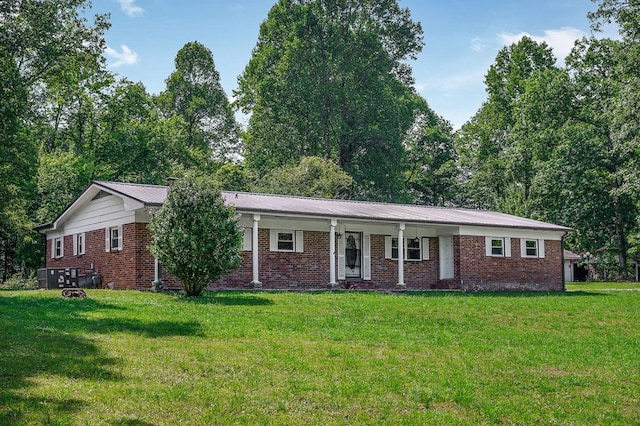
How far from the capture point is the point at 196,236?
1802 cm

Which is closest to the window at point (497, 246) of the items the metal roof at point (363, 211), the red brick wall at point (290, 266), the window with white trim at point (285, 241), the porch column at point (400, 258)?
the metal roof at point (363, 211)

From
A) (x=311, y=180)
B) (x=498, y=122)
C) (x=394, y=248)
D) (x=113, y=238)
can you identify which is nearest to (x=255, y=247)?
(x=113, y=238)

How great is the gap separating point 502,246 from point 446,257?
242 centimetres

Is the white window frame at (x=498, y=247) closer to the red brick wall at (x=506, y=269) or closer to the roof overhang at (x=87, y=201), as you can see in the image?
the red brick wall at (x=506, y=269)

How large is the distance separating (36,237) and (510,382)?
94.7 feet

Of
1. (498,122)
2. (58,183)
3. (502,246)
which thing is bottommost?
(502,246)

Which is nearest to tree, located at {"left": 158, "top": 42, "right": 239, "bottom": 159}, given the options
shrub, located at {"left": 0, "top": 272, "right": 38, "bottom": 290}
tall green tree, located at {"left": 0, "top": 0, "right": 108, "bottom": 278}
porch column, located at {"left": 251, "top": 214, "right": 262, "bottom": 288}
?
shrub, located at {"left": 0, "top": 272, "right": 38, "bottom": 290}

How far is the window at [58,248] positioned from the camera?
96.3ft

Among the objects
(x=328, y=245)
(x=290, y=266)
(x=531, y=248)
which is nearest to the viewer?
(x=290, y=266)

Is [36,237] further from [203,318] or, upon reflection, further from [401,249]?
[203,318]

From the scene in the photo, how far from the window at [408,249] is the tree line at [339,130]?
34.9 feet

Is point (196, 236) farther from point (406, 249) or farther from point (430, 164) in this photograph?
point (430, 164)

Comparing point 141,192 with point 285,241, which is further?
point 285,241

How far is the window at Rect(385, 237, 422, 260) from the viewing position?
28.1 metres
